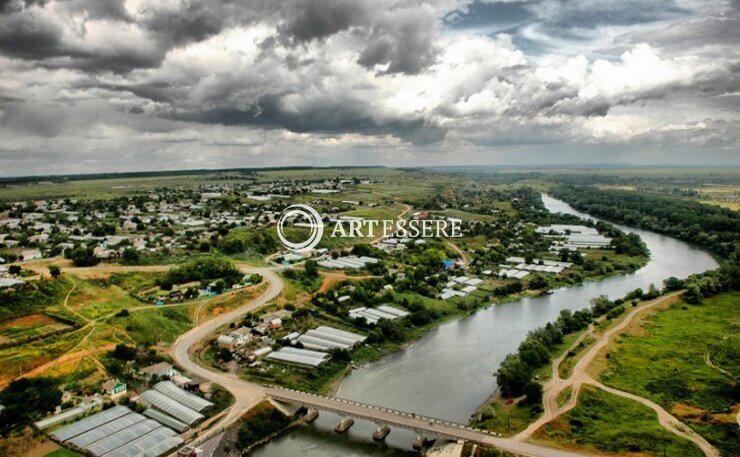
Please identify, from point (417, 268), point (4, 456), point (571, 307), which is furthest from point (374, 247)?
point (4, 456)

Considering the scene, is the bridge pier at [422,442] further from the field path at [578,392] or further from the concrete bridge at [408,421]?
the field path at [578,392]

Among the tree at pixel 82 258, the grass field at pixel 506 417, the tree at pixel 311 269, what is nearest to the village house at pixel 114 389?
the grass field at pixel 506 417

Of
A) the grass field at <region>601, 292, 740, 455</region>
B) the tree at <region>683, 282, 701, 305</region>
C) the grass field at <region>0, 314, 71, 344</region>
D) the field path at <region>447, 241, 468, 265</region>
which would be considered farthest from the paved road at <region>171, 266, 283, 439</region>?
the tree at <region>683, 282, 701, 305</region>

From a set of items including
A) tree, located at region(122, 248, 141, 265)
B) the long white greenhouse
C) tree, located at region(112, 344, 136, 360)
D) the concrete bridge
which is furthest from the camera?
tree, located at region(122, 248, 141, 265)

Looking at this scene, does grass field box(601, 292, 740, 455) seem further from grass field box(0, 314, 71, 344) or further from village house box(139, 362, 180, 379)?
grass field box(0, 314, 71, 344)

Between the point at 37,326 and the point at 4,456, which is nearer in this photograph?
the point at 4,456

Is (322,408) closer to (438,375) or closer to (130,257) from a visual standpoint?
(438,375)

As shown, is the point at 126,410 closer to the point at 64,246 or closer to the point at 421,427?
the point at 421,427
